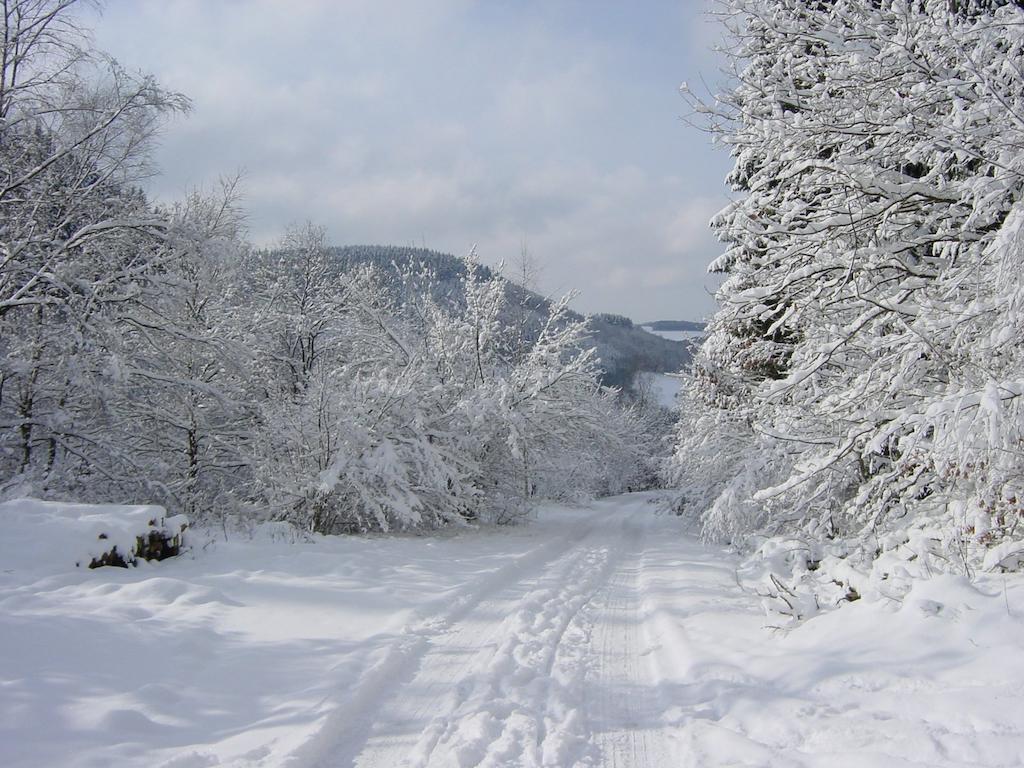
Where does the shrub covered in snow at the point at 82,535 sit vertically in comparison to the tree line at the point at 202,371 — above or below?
below

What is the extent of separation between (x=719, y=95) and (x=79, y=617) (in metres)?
7.92

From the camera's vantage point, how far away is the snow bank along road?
10.9 ft

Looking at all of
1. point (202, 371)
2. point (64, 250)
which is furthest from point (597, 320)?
point (64, 250)

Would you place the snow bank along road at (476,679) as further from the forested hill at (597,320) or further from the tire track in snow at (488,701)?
the forested hill at (597,320)

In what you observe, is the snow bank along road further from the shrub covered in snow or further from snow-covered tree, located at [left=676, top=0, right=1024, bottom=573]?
snow-covered tree, located at [left=676, top=0, right=1024, bottom=573]

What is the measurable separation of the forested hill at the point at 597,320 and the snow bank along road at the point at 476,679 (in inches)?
427

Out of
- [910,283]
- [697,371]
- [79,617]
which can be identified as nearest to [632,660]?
[910,283]

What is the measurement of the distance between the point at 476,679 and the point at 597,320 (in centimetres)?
5277

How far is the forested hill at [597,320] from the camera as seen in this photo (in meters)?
20.7

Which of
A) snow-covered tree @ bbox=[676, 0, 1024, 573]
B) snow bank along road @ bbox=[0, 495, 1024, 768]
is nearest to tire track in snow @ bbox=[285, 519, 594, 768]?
snow bank along road @ bbox=[0, 495, 1024, 768]

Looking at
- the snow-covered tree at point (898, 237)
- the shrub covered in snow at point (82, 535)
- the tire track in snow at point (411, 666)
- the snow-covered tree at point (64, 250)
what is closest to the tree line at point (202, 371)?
the snow-covered tree at point (64, 250)

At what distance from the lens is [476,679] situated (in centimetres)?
459

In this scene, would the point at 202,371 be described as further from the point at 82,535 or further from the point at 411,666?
the point at 411,666

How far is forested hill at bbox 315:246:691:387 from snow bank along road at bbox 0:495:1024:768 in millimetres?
10856
